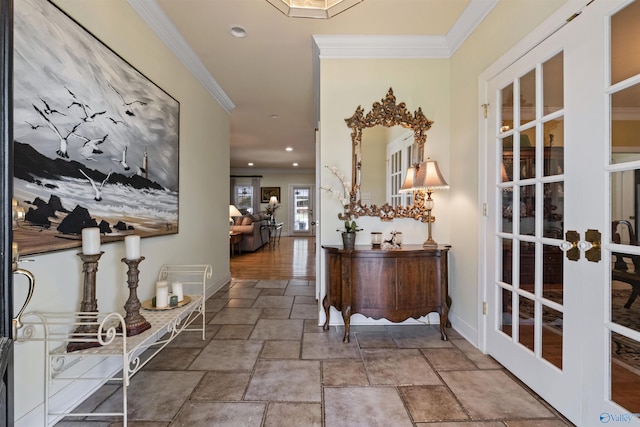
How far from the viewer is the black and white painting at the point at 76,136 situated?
52.9 inches

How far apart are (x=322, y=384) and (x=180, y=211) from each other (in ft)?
6.65

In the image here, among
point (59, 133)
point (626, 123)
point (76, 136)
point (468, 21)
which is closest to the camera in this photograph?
point (626, 123)

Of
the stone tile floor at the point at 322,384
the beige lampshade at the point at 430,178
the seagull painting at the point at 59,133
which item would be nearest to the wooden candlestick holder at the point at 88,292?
the stone tile floor at the point at 322,384

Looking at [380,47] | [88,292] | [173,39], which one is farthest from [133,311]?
[380,47]

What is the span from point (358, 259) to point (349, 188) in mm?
715

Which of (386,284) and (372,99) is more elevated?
(372,99)

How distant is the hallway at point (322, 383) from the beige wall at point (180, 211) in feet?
1.75

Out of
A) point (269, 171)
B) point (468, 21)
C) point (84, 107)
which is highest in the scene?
point (269, 171)

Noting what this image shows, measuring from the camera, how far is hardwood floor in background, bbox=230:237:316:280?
4969 mm

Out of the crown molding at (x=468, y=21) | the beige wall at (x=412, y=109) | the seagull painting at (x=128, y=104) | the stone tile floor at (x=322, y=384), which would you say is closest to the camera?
the stone tile floor at (x=322, y=384)

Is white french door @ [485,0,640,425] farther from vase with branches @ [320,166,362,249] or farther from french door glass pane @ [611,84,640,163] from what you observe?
vase with branches @ [320,166,362,249]

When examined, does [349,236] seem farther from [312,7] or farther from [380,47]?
[380,47]

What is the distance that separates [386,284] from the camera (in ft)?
7.93

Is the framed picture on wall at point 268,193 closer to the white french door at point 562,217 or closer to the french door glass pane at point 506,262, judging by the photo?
the white french door at point 562,217
